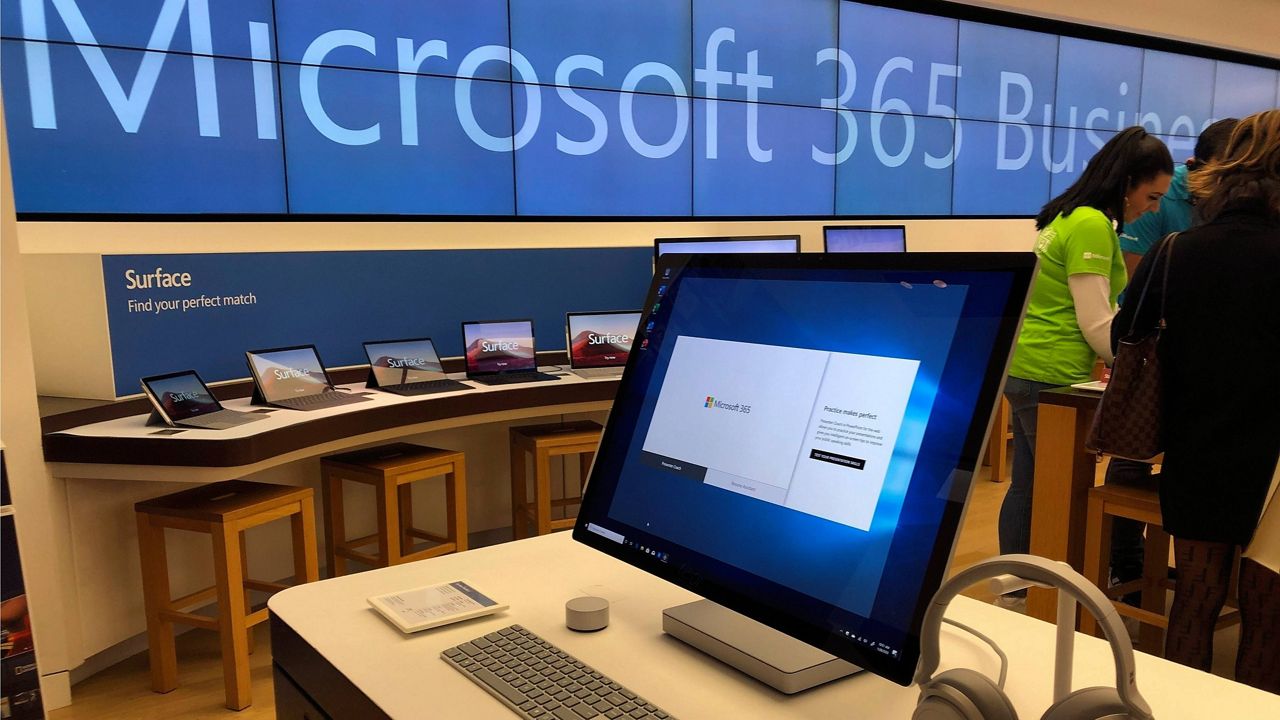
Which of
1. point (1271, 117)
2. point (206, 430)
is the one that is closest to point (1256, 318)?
point (1271, 117)

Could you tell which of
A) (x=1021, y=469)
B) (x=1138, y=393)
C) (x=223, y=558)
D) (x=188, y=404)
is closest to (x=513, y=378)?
(x=188, y=404)

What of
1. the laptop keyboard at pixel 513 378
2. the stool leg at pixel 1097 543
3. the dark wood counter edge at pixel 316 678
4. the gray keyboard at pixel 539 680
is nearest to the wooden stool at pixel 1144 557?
the stool leg at pixel 1097 543

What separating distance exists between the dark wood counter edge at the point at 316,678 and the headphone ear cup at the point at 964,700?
0.52 m

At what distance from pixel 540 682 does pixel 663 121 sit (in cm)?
410

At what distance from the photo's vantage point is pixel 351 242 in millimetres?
3818

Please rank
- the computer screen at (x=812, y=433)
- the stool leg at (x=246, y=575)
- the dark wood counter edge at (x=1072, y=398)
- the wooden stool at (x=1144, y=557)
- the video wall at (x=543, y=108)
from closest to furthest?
the computer screen at (x=812, y=433) → the wooden stool at (x=1144, y=557) → the dark wood counter edge at (x=1072, y=398) → the stool leg at (x=246, y=575) → the video wall at (x=543, y=108)

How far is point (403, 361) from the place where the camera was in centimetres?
354

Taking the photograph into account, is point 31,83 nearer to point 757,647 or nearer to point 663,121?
point 663,121

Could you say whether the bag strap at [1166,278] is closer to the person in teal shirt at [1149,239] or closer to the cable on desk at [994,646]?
the person in teal shirt at [1149,239]

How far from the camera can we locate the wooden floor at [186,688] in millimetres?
2580

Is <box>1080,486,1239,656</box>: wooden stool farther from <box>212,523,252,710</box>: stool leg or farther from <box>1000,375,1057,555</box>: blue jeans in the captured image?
<box>212,523,252,710</box>: stool leg

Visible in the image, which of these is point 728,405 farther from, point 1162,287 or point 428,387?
point 428,387

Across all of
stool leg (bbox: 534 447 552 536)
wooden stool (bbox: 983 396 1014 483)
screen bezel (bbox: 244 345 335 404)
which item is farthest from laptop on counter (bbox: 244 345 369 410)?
wooden stool (bbox: 983 396 1014 483)

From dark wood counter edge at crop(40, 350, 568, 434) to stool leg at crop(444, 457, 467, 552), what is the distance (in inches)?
23.1
